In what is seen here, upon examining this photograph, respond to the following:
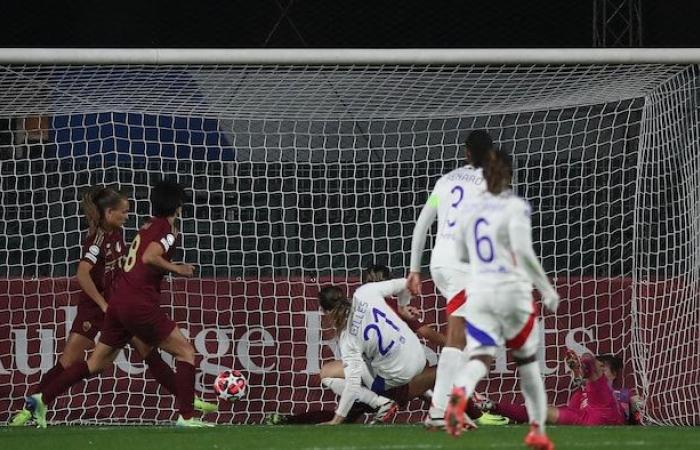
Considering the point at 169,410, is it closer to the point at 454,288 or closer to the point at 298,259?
the point at 298,259

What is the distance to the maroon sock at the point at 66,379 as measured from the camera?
10.1 metres

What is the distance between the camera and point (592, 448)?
7684 mm

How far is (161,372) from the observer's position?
10070 millimetres

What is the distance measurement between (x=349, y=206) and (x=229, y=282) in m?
1.22

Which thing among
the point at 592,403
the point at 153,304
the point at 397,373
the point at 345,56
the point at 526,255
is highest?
the point at 345,56

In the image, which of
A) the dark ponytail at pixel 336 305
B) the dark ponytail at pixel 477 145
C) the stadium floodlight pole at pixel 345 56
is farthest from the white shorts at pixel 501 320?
the stadium floodlight pole at pixel 345 56

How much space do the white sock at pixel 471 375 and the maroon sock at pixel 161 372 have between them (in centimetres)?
371

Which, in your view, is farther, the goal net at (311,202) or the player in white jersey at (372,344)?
the goal net at (311,202)

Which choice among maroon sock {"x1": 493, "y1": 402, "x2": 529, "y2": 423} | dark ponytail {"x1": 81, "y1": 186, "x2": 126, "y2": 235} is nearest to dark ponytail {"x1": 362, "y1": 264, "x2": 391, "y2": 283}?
maroon sock {"x1": 493, "y1": 402, "x2": 529, "y2": 423}
